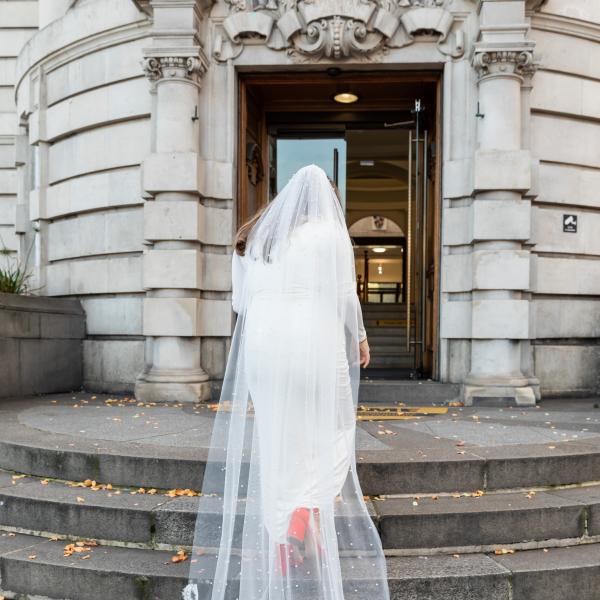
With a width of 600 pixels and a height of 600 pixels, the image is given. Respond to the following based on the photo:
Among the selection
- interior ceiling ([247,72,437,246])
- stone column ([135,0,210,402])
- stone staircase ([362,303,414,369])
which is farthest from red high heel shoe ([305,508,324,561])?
stone staircase ([362,303,414,369])

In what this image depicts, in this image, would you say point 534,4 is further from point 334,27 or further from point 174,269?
point 174,269

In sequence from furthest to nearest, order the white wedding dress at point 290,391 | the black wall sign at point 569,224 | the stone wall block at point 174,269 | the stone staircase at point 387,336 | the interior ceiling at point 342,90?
the stone staircase at point 387,336 < the interior ceiling at point 342,90 < the black wall sign at point 569,224 < the stone wall block at point 174,269 < the white wedding dress at point 290,391

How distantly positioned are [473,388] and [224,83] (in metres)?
5.13

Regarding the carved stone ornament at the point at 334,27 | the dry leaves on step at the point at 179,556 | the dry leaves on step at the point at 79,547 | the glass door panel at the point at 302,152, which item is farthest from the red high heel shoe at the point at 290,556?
the glass door panel at the point at 302,152

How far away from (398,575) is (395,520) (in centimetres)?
43

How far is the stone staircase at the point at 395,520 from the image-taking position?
12.7 ft

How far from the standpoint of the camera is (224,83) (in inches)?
332

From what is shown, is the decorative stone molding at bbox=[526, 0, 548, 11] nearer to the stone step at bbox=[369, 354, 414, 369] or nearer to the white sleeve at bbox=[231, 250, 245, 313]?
the stone step at bbox=[369, 354, 414, 369]

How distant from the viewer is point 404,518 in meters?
4.21

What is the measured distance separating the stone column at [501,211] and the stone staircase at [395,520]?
2.50 meters

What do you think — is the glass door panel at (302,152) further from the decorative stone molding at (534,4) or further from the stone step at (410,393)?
the stone step at (410,393)

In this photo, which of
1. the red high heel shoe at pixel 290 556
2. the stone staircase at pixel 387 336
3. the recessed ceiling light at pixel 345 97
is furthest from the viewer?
the stone staircase at pixel 387 336

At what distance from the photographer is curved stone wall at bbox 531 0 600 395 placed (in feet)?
28.0

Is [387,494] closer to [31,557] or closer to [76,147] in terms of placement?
[31,557]
